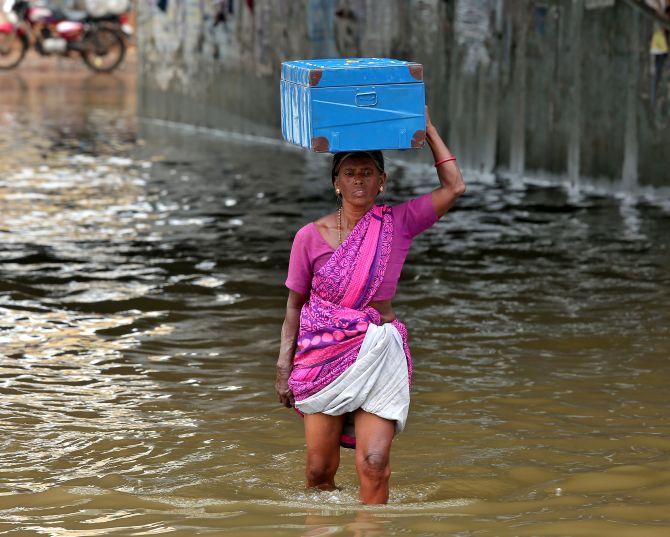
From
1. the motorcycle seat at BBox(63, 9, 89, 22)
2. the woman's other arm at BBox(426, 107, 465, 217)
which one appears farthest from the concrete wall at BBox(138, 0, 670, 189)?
the motorcycle seat at BBox(63, 9, 89, 22)

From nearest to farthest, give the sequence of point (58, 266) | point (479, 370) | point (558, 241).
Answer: point (479, 370), point (58, 266), point (558, 241)

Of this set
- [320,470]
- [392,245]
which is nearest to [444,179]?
[392,245]

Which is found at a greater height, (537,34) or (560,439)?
(537,34)

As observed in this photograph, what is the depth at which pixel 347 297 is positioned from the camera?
4930 mm

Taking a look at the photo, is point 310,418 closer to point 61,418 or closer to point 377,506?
point 377,506

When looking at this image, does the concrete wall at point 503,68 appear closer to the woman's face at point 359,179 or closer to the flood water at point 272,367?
the flood water at point 272,367

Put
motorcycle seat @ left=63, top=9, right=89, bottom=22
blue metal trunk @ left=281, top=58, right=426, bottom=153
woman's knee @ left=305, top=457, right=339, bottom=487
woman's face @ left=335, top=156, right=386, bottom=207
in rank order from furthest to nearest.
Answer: motorcycle seat @ left=63, top=9, right=89, bottom=22 → woman's knee @ left=305, top=457, right=339, bottom=487 → woman's face @ left=335, top=156, right=386, bottom=207 → blue metal trunk @ left=281, top=58, right=426, bottom=153

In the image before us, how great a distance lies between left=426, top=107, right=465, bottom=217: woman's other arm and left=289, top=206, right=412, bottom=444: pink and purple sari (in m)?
0.17

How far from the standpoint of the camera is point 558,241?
38.4 feet

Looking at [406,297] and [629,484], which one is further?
[406,297]

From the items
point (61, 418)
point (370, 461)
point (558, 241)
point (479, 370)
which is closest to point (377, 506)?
point (370, 461)

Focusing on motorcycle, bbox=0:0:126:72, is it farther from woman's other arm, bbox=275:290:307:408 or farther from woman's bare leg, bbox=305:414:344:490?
woman's bare leg, bbox=305:414:344:490

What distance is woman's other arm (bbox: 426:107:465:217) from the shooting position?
4.96 meters

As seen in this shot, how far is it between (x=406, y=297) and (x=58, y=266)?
275 cm
